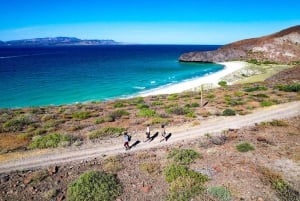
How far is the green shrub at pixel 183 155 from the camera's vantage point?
1741cm

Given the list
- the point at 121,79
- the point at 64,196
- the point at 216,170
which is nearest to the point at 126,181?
the point at 64,196

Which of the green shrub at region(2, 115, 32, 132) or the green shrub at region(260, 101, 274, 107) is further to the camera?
the green shrub at region(260, 101, 274, 107)

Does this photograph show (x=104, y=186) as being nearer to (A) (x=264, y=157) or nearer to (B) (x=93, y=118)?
(A) (x=264, y=157)

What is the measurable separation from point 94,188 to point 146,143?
7941 millimetres

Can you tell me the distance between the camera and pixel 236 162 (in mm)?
17250

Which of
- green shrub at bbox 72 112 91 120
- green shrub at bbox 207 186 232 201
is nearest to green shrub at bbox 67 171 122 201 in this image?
green shrub at bbox 207 186 232 201

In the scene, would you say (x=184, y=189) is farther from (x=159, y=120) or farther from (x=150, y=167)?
(x=159, y=120)

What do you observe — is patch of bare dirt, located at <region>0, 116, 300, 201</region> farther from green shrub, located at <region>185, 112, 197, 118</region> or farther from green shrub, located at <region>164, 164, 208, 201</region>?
green shrub, located at <region>185, 112, 197, 118</region>

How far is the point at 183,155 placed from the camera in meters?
18.0

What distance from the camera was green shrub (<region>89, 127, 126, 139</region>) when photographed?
2304cm

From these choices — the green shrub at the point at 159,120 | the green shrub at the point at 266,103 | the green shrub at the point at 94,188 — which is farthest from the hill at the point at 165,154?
the green shrub at the point at 266,103

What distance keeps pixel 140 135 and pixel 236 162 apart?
8820mm

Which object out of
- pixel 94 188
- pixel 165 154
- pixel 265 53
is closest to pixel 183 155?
pixel 165 154

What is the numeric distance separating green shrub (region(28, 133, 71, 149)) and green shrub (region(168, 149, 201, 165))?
331 inches
